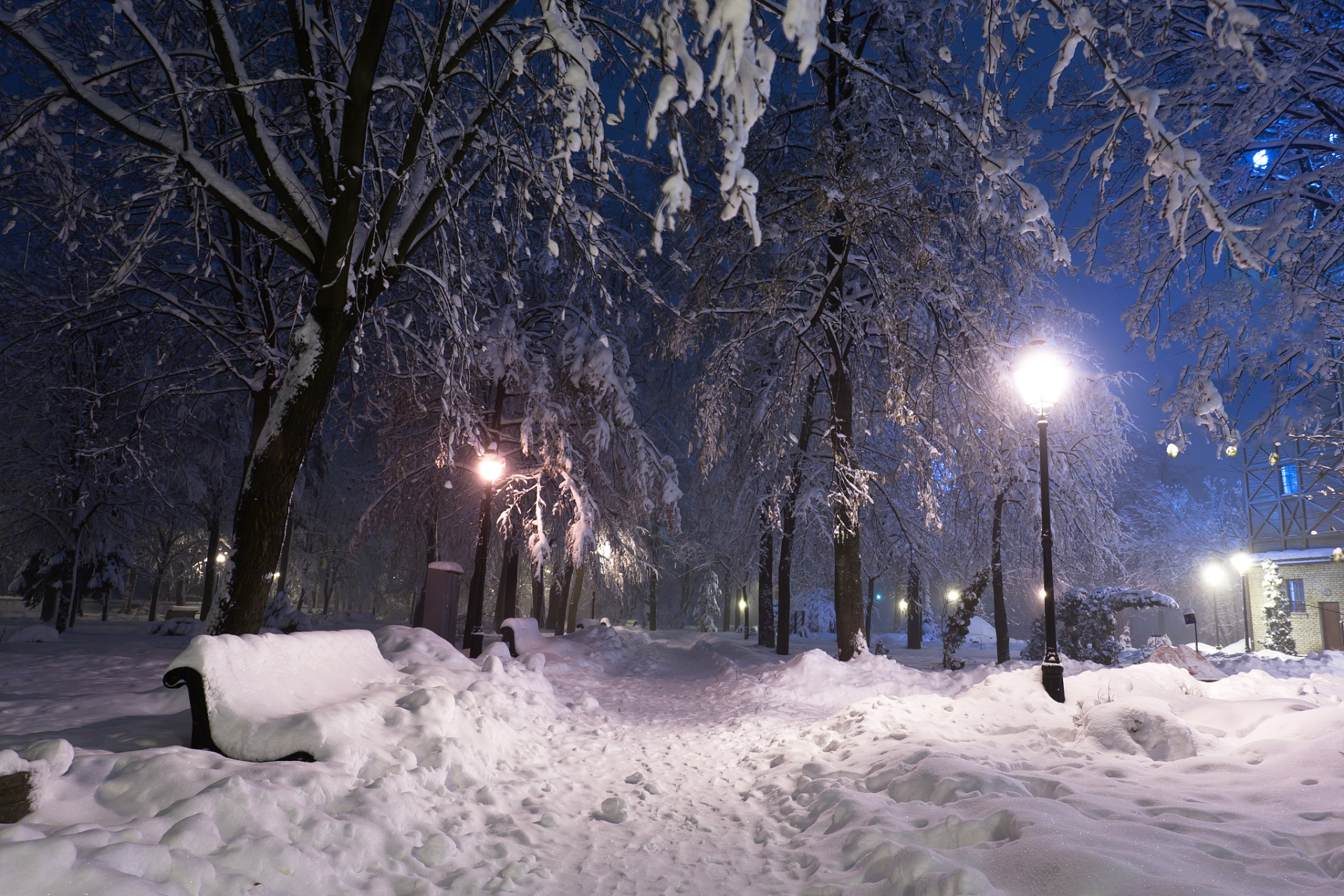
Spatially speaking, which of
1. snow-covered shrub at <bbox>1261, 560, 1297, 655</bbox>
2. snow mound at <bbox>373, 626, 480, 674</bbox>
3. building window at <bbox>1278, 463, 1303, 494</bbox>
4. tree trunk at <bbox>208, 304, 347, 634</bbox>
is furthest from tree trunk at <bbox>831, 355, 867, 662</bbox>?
building window at <bbox>1278, 463, 1303, 494</bbox>

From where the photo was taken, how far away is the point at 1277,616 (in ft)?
75.3

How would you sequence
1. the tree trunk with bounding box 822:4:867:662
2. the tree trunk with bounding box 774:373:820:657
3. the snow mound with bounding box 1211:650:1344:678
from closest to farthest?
the tree trunk with bounding box 822:4:867:662 < the snow mound with bounding box 1211:650:1344:678 < the tree trunk with bounding box 774:373:820:657

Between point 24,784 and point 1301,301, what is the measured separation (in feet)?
42.2

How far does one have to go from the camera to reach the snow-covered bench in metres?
3.96

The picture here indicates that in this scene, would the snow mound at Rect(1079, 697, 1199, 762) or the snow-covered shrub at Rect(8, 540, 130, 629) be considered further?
the snow-covered shrub at Rect(8, 540, 130, 629)

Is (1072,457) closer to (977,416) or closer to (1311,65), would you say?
(977,416)

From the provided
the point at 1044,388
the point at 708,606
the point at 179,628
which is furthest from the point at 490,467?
the point at 708,606

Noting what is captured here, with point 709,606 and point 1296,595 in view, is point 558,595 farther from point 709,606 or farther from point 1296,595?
point 1296,595

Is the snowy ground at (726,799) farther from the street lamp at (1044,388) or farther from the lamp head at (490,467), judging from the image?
the lamp head at (490,467)

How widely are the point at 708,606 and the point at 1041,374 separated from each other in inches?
1520

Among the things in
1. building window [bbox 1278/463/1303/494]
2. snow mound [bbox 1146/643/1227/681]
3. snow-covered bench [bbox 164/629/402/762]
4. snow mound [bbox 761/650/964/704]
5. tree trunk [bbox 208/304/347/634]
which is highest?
building window [bbox 1278/463/1303/494]

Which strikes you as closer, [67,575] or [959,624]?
[959,624]

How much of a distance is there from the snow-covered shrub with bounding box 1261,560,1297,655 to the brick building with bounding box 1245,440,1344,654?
785 mm

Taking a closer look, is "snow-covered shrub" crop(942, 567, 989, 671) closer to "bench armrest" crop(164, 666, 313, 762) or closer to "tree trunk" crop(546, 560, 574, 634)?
"tree trunk" crop(546, 560, 574, 634)
